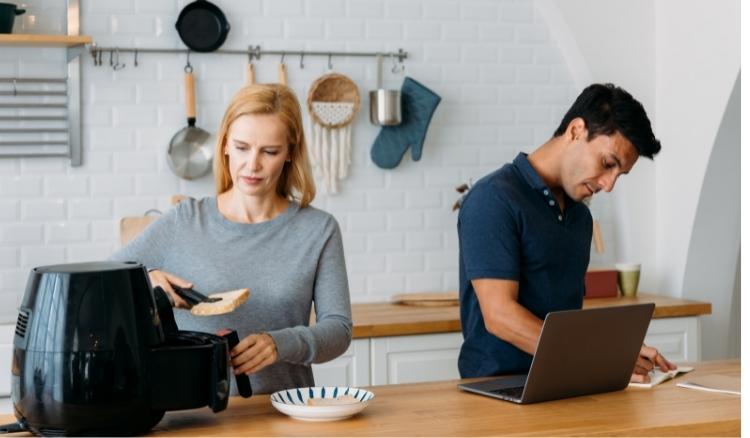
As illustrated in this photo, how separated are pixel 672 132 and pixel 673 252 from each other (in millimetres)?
565

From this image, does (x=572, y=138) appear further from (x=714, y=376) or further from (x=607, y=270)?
(x=607, y=270)

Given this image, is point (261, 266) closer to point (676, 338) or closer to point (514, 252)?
point (514, 252)

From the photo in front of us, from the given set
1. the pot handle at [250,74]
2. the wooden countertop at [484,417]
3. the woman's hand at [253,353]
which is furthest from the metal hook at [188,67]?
the woman's hand at [253,353]

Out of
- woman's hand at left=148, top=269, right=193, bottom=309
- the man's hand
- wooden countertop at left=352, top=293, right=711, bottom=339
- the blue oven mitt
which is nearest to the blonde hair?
woman's hand at left=148, top=269, right=193, bottom=309

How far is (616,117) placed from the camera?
3.00 meters

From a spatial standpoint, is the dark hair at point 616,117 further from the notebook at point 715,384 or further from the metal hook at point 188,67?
the metal hook at point 188,67

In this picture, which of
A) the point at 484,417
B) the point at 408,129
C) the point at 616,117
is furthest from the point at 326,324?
the point at 408,129

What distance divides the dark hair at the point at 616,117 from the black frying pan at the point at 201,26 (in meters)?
2.06

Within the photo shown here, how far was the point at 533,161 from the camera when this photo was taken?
3.11 meters

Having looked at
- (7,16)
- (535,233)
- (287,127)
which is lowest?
(535,233)

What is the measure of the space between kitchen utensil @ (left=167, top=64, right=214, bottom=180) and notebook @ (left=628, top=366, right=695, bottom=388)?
230 cm

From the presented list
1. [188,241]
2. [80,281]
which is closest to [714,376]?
[188,241]

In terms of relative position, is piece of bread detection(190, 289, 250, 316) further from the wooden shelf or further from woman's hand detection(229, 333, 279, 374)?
the wooden shelf

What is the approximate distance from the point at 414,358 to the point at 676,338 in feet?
3.96
